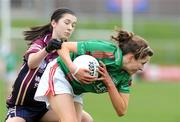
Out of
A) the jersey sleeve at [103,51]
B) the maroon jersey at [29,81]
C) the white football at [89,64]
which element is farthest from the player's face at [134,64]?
the maroon jersey at [29,81]

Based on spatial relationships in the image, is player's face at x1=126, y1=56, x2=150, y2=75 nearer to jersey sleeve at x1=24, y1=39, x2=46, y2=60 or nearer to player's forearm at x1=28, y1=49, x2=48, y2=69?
player's forearm at x1=28, y1=49, x2=48, y2=69

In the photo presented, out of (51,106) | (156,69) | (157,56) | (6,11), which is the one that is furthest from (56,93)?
(157,56)

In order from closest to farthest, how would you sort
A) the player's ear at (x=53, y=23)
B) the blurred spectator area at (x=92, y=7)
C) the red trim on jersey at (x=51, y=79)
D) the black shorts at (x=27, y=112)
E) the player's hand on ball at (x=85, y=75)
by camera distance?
1. the player's hand on ball at (x=85, y=75)
2. the red trim on jersey at (x=51, y=79)
3. the player's ear at (x=53, y=23)
4. the black shorts at (x=27, y=112)
5. the blurred spectator area at (x=92, y=7)

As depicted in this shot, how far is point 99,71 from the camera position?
8.27 meters

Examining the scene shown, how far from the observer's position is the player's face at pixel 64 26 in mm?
8891

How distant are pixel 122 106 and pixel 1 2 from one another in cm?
2194

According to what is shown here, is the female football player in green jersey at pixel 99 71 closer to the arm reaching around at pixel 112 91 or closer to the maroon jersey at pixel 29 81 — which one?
the arm reaching around at pixel 112 91

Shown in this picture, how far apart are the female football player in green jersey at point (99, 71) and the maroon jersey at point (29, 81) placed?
0.47m

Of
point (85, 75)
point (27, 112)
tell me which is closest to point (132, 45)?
point (85, 75)

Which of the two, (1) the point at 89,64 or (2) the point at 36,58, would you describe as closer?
(1) the point at 89,64

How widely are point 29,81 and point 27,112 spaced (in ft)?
1.35

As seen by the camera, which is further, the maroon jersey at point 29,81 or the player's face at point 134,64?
the maroon jersey at point 29,81

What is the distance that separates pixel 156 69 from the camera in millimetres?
33969

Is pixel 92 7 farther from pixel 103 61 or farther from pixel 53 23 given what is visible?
pixel 103 61
